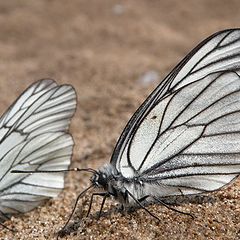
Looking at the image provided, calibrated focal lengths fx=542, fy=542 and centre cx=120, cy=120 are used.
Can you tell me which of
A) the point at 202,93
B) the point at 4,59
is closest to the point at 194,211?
the point at 202,93

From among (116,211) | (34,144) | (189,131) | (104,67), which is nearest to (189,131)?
(189,131)

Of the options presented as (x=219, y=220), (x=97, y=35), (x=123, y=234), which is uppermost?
(x=97, y=35)

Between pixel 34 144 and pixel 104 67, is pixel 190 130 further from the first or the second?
pixel 104 67

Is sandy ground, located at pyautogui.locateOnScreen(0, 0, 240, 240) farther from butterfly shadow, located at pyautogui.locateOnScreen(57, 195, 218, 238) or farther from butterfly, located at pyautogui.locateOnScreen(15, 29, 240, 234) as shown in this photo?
butterfly, located at pyautogui.locateOnScreen(15, 29, 240, 234)

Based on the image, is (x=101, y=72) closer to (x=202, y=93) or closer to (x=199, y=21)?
(x=199, y=21)

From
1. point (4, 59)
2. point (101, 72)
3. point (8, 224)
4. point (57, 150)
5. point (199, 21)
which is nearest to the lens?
point (8, 224)

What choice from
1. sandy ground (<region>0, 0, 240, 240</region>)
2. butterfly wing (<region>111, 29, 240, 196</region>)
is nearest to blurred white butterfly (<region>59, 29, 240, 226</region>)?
butterfly wing (<region>111, 29, 240, 196</region>)

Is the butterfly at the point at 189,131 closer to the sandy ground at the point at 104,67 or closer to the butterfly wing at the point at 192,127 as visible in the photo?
the butterfly wing at the point at 192,127
